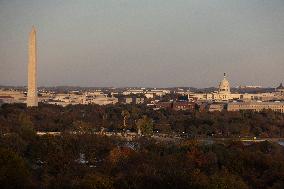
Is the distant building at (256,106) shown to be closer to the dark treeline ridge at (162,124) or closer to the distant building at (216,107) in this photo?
the distant building at (216,107)

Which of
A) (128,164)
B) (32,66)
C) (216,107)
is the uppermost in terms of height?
(32,66)

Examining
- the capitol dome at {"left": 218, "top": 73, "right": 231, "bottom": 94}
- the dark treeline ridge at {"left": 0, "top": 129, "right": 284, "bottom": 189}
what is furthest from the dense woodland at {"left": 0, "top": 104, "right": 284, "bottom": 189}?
the capitol dome at {"left": 218, "top": 73, "right": 231, "bottom": 94}

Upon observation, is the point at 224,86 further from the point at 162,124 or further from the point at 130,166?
the point at 130,166

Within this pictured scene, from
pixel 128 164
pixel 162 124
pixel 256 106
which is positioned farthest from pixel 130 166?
pixel 256 106

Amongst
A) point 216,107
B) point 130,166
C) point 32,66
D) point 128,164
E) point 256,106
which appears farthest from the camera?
point 256,106

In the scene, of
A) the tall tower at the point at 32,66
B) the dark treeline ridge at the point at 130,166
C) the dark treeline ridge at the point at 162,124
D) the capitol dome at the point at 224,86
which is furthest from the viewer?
the capitol dome at the point at 224,86

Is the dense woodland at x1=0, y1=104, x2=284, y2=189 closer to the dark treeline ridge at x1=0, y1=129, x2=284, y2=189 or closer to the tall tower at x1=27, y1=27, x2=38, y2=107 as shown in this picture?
the dark treeline ridge at x1=0, y1=129, x2=284, y2=189

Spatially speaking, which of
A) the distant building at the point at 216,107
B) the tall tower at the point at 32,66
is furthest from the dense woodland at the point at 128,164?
the distant building at the point at 216,107

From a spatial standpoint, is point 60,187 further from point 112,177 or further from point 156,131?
point 156,131

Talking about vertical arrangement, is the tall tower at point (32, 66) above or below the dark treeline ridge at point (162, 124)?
above

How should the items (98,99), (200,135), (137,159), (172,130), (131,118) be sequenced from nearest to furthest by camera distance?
(137,159)
(200,135)
(172,130)
(131,118)
(98,99)

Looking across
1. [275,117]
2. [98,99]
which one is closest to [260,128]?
[275,117]
